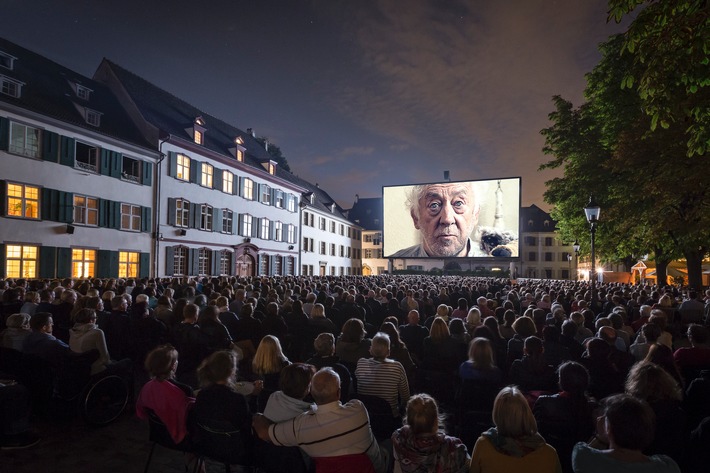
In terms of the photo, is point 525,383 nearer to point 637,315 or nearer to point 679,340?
point 679,340

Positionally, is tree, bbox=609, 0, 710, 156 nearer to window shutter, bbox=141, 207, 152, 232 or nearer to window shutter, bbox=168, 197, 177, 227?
window shutter, bbox=141, 207, 152, 232

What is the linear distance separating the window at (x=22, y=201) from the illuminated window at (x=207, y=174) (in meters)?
12.3

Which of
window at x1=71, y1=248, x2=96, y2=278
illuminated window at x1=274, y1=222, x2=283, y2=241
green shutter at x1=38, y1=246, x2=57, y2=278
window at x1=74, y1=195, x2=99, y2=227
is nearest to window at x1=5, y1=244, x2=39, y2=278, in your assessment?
green shutter at x1=38, y1=246, x2=57, y2=278

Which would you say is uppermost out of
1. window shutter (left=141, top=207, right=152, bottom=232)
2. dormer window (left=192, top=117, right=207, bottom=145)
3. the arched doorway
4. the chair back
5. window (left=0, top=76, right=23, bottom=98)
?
dormer window (left=192, top=117, right=207, bottom=145)

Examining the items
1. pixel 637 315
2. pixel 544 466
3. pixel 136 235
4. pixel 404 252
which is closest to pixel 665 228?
pixel 637 315

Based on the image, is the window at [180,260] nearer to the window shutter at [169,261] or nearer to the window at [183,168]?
the window shutter at [169,261]

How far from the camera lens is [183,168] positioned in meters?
30.4

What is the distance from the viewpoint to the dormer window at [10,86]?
65.5 ft

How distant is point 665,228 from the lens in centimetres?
1267

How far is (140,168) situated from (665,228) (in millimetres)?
26381

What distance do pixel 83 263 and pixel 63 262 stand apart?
1.34m

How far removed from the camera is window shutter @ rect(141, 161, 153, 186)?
1060 inches

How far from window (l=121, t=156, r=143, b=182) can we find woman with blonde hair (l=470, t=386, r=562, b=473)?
88.8 ft

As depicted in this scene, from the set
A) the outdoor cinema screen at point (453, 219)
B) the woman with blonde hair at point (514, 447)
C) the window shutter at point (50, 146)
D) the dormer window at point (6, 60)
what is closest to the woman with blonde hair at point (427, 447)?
the woman with blonde hair at point (514, 447)
